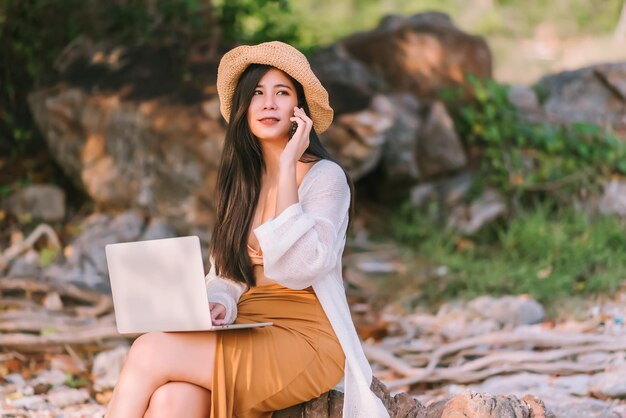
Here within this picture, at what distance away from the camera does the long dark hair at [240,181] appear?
295 cm

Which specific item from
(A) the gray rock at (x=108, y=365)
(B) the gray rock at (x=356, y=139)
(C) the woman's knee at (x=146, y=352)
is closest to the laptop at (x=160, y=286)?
(C) the woman's knee at (x=146, y=352)

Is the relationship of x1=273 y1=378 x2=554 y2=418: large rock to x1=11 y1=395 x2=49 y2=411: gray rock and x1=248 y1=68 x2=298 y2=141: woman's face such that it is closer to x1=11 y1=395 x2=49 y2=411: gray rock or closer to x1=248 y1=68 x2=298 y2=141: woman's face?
x1=248 y1=68 x2=298 y2=141: woman's face

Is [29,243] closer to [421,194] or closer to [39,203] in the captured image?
[39,203]

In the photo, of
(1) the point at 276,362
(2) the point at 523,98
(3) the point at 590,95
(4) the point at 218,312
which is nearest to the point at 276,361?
(1) the point at 276,362

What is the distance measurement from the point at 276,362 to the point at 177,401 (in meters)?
0.31

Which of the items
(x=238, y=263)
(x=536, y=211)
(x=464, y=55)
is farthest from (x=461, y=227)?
(x=238, y=263)

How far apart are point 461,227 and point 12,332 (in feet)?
11.6

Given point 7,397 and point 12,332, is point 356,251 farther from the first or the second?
point 7,397

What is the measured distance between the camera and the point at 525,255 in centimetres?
641

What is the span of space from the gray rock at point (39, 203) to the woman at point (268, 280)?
4.17 meters

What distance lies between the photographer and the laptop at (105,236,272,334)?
7.98 feet

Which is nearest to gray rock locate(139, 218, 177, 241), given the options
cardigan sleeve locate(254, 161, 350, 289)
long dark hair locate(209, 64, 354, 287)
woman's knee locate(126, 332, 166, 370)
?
long dark hair locate(209, 64, 354, 287)

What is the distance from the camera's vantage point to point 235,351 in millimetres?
2557

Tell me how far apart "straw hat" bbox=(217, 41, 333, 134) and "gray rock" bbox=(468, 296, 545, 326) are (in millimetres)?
2585
